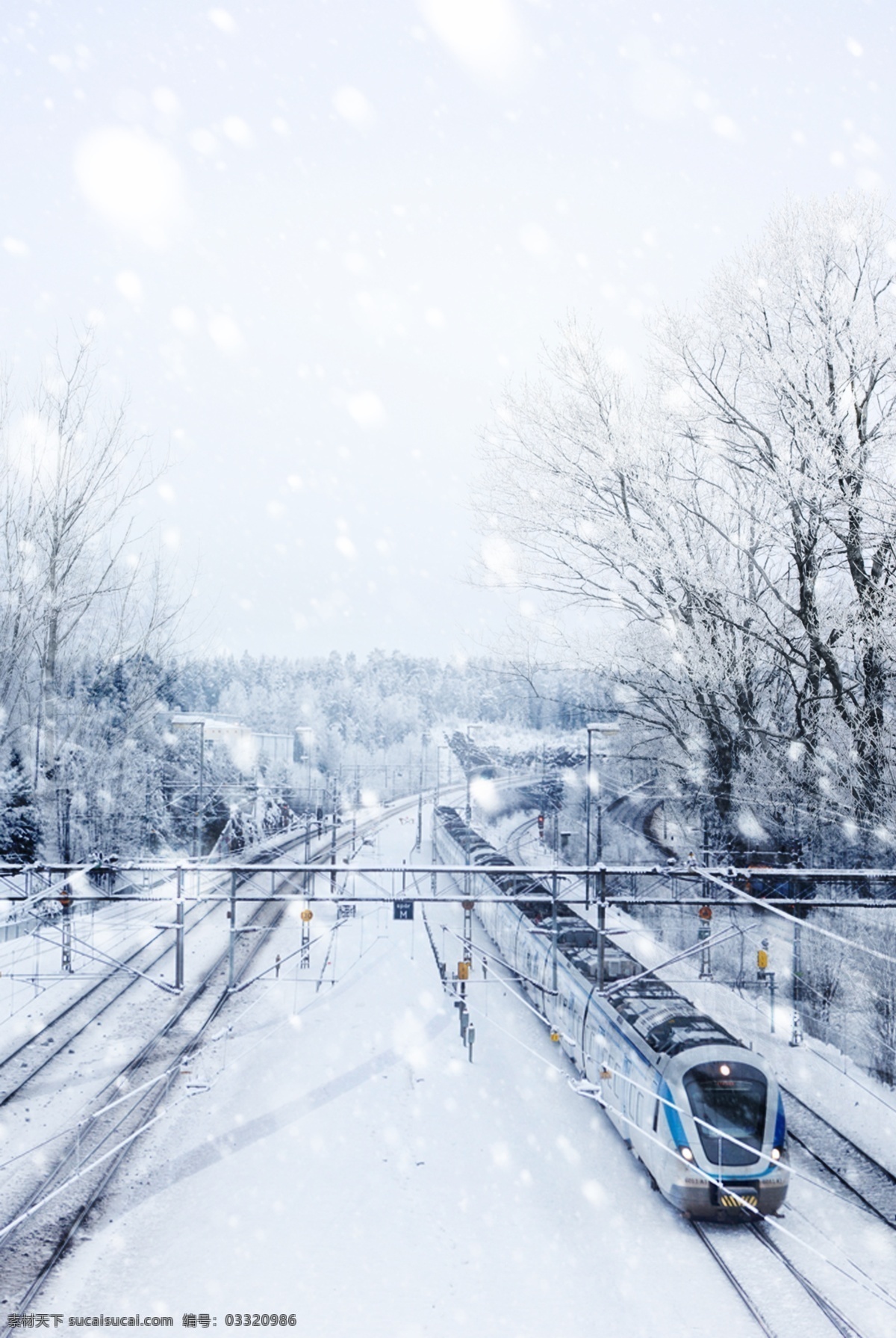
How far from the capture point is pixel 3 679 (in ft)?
63.3

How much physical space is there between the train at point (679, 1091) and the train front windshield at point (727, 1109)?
0.01 metres

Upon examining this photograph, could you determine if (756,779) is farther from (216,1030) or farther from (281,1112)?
(216,1030)

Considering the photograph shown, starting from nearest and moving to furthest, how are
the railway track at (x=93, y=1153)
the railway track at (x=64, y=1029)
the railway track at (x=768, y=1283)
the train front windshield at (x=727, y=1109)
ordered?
the railway track at (x=768, y=1283), the railway track at (x=93, y=1153), the train front windshield at (x=727, y=1109), the railway track at (x=64, y=1029)

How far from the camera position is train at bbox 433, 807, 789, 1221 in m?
11.2

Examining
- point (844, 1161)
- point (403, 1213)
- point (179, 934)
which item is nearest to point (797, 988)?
point (844, 1161)

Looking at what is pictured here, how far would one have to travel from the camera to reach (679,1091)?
11.4m

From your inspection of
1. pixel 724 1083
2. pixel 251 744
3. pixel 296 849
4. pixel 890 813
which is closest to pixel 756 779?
pixel 890 813

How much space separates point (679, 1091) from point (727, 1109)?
64cm

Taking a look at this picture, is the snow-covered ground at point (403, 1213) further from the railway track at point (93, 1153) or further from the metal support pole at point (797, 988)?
the metal support pole at point (797, 988)

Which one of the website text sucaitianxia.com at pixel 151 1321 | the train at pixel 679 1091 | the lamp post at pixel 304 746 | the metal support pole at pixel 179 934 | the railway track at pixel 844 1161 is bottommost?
the railway track at pixel 844 1161

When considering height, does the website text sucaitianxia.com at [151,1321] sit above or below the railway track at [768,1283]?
above

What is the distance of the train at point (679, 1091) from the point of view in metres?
11.2

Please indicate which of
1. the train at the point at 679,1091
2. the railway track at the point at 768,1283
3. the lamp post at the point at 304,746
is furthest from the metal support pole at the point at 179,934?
the lamp post at the point at 304,746

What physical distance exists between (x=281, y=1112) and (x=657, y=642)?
1024cm
